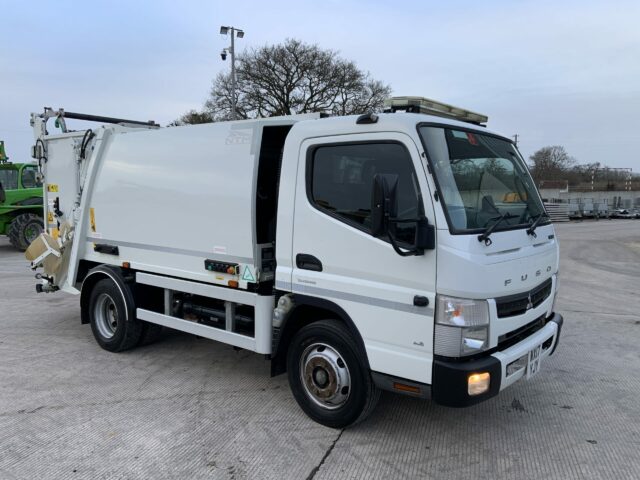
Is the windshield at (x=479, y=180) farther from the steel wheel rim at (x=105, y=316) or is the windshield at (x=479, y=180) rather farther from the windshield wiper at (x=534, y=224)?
the steel wheel rim at (x=105, y=316)

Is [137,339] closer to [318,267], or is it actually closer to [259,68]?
[318,267]

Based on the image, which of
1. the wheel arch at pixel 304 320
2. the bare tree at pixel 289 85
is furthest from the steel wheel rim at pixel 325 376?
the bare tree at pixel 289 85

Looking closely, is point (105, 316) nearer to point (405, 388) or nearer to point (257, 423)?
point (257, 423)

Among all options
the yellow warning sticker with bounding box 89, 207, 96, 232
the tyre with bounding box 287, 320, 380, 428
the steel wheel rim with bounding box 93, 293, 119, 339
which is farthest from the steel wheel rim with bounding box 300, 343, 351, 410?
the yellow warning sticker with bounding box 89, 207, 96, 232

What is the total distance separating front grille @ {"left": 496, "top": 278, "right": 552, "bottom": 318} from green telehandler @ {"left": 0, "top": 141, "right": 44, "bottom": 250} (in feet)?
49.0

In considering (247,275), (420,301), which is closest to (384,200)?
(420,301)

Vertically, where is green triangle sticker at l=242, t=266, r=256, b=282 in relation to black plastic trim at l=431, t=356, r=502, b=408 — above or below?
above

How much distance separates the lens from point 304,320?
162 inches

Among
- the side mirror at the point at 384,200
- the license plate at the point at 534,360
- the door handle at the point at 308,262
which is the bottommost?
the license plate at the point at 534,360

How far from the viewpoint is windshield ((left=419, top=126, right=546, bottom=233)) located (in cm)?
328

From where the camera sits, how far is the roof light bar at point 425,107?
3748 millimetres

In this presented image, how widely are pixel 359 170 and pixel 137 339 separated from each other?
11.9 ft

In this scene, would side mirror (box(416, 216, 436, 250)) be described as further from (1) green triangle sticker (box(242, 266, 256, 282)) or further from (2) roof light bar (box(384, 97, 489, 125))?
(1) green triangle sticker (box(242, 266, 256, 282))

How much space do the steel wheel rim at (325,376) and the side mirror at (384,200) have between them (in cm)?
115
